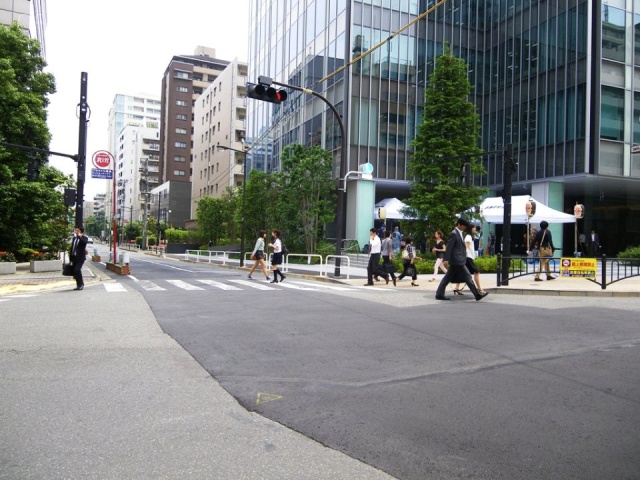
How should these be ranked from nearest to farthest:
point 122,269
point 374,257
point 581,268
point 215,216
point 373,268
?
point 581,268
point 374,257
point 373,268
point 122,269
point 215,216

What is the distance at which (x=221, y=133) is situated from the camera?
78.1 meters

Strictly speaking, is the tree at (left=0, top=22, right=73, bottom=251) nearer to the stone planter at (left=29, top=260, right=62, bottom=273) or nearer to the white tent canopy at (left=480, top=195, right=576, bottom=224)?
the stone planter at (left=29, top=260, right=62, bottom=273)

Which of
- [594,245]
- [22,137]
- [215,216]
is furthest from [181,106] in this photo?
[594,245]

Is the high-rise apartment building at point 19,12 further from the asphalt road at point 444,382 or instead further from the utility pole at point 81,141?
the asphalt road at point 444,382

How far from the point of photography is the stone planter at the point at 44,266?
22.1 meters

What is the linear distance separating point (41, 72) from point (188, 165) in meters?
79.7

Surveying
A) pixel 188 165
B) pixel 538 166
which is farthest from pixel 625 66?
pixel 188 165

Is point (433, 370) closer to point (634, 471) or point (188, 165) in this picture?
A: point (634, 471)

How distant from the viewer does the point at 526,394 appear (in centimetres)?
486

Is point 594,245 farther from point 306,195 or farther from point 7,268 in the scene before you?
point 7,268

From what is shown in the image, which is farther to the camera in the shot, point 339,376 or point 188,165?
point 188,165

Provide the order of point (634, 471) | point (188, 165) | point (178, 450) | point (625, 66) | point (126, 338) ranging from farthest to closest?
point (188, 165) → point (625, 66) → point (126, 338) → point (178, 450) → point (634, 471)

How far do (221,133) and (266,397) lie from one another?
7673cm

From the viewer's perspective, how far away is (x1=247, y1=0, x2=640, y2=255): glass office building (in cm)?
2933
